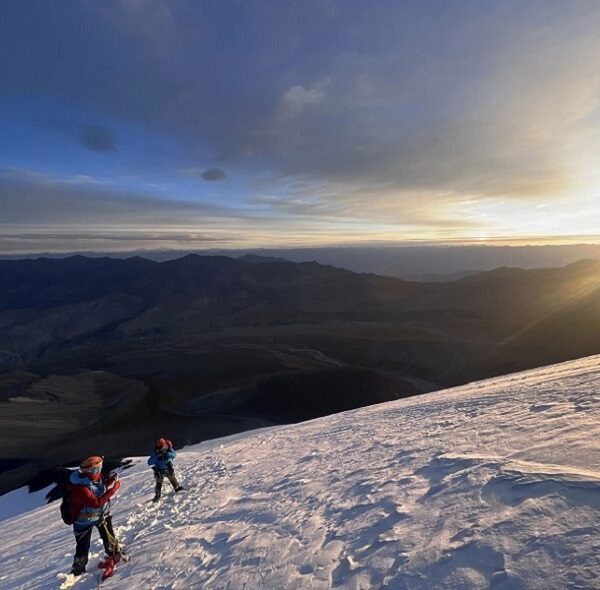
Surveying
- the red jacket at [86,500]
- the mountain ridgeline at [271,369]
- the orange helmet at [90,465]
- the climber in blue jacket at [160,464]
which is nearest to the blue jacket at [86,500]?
the red jacket at [86,500]

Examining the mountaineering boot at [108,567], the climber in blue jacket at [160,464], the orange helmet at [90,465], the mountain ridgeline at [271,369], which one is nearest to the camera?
the orange helmet at [90,465]

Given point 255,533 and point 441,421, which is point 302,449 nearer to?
point 441,421

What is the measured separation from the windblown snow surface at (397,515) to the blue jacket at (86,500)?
3.98 feet

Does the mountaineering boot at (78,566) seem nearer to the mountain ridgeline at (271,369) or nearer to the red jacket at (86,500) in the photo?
the red jacket at (86,500)

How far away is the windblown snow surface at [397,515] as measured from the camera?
17.2ft

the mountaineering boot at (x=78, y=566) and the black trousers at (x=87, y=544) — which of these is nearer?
the black trousers at (x=87, y=544)

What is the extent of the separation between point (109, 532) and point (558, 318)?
13509cm

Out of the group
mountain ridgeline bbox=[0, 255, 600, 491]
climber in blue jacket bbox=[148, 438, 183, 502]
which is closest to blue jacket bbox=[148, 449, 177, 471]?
climber in blue jacket bbox=[148, 438, 183, 502]

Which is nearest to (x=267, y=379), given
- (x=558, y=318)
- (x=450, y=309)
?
(x=558, y=318)

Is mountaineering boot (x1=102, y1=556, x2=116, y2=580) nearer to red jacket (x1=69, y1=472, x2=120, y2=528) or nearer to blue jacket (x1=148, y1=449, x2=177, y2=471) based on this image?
red jacket (x1=69, y1=472, x2=120, y2=528)

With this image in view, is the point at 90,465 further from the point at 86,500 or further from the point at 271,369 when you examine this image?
the point at 271,369

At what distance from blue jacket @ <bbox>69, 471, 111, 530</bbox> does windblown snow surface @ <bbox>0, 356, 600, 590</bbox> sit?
1213mm

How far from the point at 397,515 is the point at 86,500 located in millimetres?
5553

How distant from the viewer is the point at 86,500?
7.57 m
